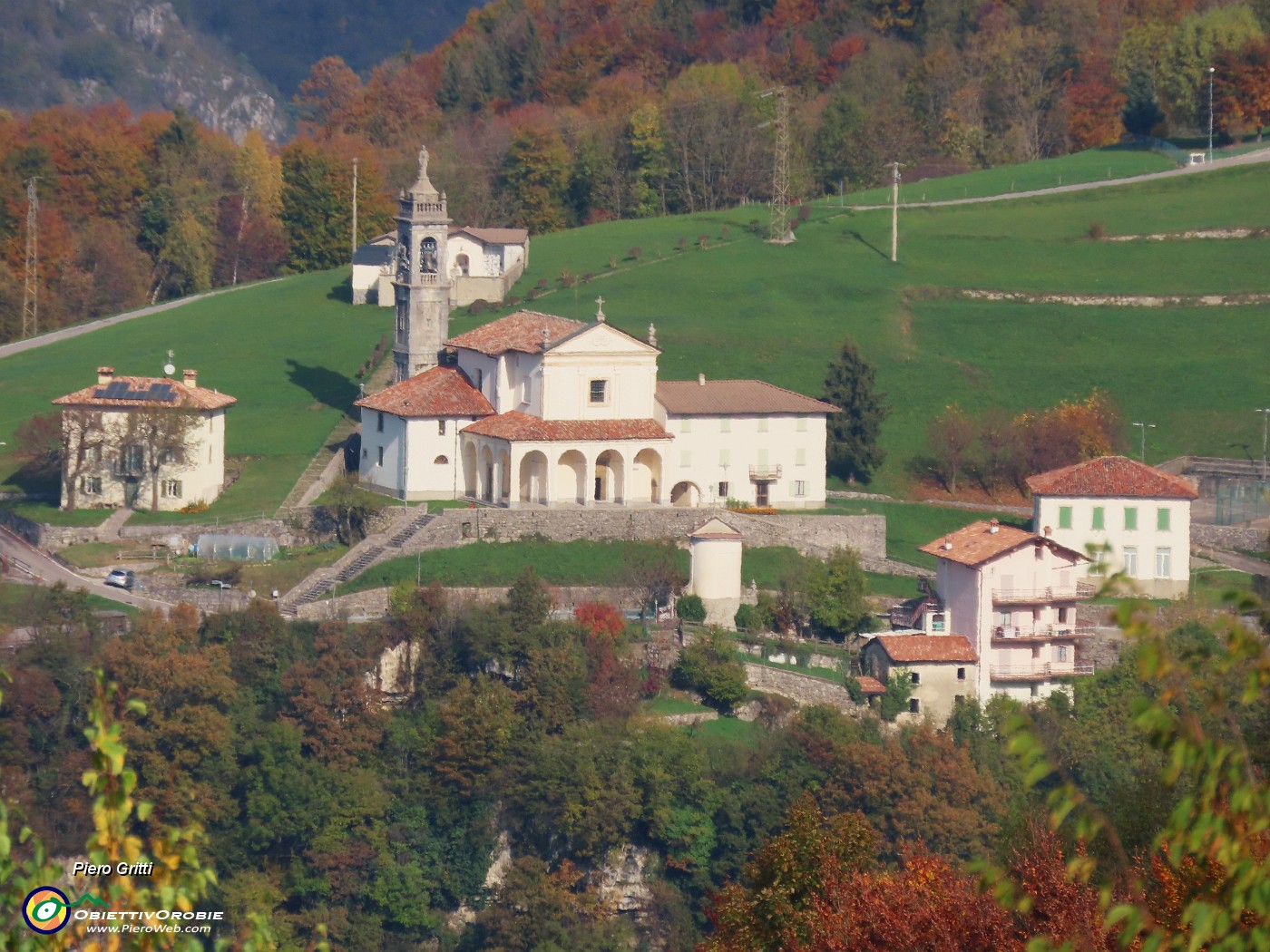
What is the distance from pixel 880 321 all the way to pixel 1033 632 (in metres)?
30.0

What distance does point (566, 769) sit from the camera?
57625 millimetres

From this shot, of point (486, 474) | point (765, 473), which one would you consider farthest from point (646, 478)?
point (486, 474)

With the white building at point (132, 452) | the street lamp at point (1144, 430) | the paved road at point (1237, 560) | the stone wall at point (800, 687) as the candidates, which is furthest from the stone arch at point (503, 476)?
the street lamp at point (1144, 430)

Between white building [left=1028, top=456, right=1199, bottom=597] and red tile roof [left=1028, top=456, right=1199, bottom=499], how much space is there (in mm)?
24

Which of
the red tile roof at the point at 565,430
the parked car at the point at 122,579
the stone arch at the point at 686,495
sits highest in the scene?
the red tile roof at the point at 565,430

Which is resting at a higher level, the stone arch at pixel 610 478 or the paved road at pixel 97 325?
the paved road at pixel 97 325

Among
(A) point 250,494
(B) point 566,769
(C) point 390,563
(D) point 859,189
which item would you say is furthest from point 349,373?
(D) point 859,189

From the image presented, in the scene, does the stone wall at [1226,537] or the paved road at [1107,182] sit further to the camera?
the paved road at [1107,182]

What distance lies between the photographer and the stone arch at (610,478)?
6869 centimetres

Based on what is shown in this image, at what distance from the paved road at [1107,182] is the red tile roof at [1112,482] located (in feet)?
134

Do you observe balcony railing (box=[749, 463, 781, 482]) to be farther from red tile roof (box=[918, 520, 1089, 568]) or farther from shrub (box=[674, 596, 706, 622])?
shrub (box=[674, 596, 706, 622])

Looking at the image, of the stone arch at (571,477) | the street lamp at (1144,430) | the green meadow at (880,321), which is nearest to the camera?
the stone arch at (571,477)

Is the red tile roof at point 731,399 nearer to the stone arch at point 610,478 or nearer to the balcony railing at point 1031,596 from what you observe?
the stone arch at point 610,478

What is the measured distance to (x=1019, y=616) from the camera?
61750 millimetres
